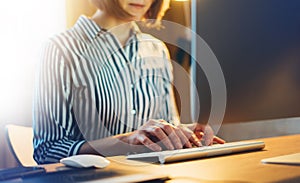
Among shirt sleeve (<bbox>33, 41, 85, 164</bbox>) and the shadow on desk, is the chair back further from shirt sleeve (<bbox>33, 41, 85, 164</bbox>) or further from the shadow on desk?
the shadow on desk

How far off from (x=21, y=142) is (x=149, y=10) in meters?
0.54

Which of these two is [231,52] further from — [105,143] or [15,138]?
[15,138]

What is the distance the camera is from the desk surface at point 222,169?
25.8 inches

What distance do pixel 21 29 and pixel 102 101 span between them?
13.6 inches

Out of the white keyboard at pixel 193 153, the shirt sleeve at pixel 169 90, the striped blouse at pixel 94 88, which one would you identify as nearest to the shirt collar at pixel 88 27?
the striped blouse at pixel 94 88

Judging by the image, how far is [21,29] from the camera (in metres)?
1.31

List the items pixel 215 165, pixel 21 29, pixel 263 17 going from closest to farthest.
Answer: pixel 215 165
pixel 263 17
pixel 21 29

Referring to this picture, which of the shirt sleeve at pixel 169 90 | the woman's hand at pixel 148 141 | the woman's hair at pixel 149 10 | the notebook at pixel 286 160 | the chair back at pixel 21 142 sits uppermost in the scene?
the woman's hair at pixel 149 10

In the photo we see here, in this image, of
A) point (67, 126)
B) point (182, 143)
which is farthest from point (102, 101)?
point (182, 143)

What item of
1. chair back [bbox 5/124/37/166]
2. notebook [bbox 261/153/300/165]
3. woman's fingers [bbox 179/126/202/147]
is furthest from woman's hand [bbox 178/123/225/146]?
chair back [bbox 5/124/37/166]

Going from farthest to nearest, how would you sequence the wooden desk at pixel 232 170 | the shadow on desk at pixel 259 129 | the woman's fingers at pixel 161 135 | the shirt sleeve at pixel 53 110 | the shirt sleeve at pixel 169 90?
the shirt sleeve at pixel 169 90
the shadow on desk at pixel 259 129
the shirt sleeve at pixel 53 110
the woman's fingers at pixel 161 135
the wooden desk at pixel 232 170

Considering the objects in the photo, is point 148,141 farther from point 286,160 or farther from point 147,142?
point 286,160

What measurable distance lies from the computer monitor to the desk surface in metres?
0.26

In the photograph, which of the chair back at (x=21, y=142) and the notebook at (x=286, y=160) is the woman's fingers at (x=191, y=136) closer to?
the notebook at (x=286, y=160)
